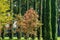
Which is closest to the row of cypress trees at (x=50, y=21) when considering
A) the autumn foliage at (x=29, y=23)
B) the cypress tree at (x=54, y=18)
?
the cypress tree at (x=54, y=18)

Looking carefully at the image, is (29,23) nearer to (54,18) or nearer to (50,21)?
(50,21)

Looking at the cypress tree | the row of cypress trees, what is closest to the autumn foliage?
the row of cypress trees

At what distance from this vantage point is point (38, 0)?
101 feet

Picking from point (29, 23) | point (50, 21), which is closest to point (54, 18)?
point (50, 21)

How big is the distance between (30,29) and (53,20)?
248cm

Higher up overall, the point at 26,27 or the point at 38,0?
the point at 38,0

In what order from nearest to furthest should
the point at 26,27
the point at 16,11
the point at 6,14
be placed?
1. the point at 6,14
2. the point at 26,27
3. the point at 16,11

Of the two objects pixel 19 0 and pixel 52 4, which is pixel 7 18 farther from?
pixel 19 0

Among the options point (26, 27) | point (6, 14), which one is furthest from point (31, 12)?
point (6, 14)

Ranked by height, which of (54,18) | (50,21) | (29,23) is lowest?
(29,23)

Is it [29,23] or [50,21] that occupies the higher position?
A: [50,21]

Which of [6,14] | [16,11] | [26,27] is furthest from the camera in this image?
[16,11]

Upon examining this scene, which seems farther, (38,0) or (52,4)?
(38,0)

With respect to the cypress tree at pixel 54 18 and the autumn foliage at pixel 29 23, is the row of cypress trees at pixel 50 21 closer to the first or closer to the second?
the cypress tree at pixel 54 18
